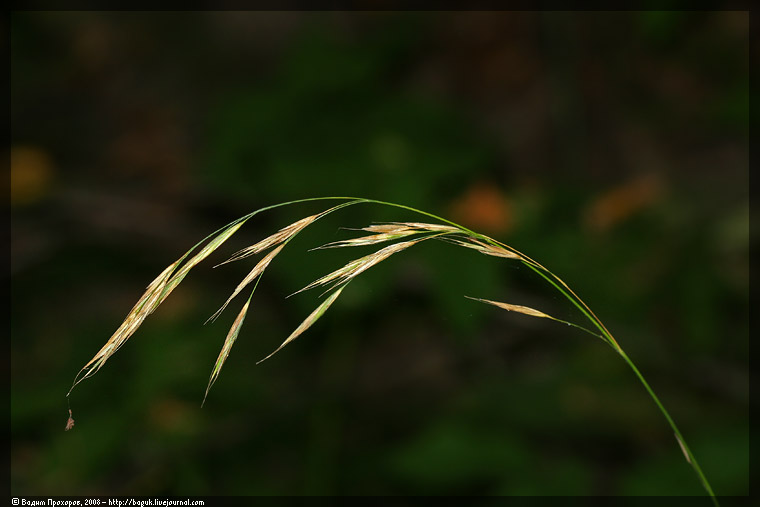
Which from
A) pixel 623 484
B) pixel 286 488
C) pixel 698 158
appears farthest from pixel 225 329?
pixel 698 158

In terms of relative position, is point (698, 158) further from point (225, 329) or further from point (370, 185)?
point (225, 329)

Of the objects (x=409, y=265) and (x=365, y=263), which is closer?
(x=365, y=263)

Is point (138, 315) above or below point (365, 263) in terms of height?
below

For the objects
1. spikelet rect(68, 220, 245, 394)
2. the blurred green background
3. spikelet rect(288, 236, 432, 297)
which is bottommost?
the blurred green background

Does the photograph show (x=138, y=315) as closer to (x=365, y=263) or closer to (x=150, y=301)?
(x=150, y=301)

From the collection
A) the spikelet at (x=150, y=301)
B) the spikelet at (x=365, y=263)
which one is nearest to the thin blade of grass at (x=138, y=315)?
the spikelet at (x=150, y=301)

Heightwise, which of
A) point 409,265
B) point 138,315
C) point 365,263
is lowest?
point 409,265

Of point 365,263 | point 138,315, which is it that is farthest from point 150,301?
point 365,263

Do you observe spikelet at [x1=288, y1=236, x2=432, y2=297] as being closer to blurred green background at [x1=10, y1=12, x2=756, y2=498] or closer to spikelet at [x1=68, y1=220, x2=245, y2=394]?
spikelet at [x1=68, y1=220, x2=245, y2=394]

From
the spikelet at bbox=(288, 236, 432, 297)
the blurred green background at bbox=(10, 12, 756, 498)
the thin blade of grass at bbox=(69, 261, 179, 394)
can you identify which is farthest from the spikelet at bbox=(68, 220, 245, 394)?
the blurred green background at bbox=(10, 12, 756, 498)
